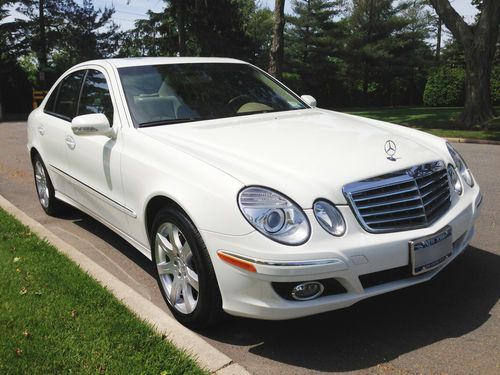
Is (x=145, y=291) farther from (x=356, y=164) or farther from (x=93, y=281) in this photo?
(x=356, y=164)

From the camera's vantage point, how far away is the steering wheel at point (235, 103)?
4430 mm

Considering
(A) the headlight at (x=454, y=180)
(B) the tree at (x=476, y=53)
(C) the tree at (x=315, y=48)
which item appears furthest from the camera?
(C) the tree at (x=315, y=48)

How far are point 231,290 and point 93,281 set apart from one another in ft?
4.64

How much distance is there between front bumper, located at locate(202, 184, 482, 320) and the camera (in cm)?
279

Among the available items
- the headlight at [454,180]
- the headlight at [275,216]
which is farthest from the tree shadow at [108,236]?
the headlight at [454,180]

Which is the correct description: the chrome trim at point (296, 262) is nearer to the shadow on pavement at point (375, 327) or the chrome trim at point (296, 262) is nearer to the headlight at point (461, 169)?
the shadow on pavement at point (375, 327)

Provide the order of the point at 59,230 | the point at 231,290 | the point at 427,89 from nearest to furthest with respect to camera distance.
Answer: the point at 231,290 → the point at 59,230 → the point at 427,89

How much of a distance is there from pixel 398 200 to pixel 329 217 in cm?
47

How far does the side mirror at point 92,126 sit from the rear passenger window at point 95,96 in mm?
246

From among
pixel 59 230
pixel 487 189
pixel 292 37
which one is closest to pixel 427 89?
pixel 292 37

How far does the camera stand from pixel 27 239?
4.96m

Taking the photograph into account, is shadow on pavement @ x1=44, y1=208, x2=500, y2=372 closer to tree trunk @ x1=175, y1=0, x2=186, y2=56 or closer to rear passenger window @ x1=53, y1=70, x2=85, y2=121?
rear passenger window @ x1=53, y1=70, x2=85, y2=121

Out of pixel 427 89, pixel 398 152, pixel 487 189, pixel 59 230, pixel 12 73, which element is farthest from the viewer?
pixel 427 89

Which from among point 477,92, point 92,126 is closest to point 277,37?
→ point 477,92
